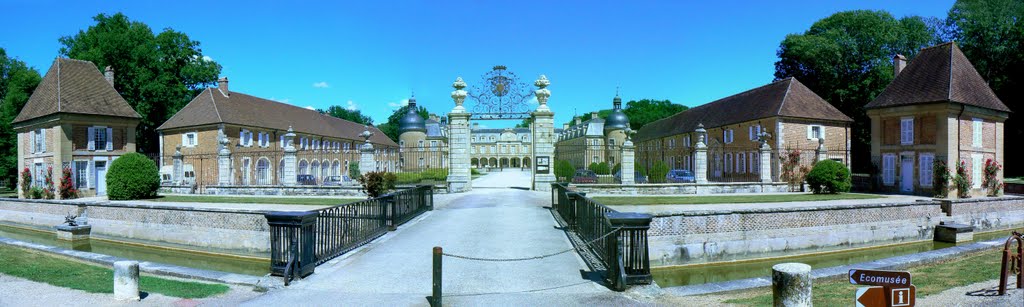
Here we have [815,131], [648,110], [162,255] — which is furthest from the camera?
[648,110]

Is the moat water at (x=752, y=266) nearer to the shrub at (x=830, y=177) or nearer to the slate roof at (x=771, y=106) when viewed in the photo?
the shrub at (x=830, y=177)

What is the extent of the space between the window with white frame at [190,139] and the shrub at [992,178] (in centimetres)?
4295

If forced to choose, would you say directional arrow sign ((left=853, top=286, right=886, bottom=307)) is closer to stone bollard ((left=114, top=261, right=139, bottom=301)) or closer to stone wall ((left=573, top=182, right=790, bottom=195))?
stone bollard ((left=114, top=261, right=139, bottom=301))

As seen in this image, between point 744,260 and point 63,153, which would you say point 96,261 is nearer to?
point 744,260

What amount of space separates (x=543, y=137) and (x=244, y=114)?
1021 inches

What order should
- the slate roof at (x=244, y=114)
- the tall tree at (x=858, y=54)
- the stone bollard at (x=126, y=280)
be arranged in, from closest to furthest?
1. the stone bollard at (x=126, y=280)
2. the slate roof at (x=244, y=114)
3. the tall tree at (x=858, y=54)

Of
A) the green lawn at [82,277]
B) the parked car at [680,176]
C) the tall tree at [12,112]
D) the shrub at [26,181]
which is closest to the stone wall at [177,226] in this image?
the green lawn at [82,277]

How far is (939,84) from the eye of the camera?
23.3 m

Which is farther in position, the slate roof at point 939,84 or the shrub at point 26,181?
the shrub at point 26,181

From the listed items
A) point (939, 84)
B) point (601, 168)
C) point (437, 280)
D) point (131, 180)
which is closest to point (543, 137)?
point (601, 168)

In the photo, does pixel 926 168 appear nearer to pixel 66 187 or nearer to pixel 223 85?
pixel 66 187

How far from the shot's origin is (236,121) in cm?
3522

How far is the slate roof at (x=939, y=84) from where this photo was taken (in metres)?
22.9

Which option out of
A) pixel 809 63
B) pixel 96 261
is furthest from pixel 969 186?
pixel 96 261
